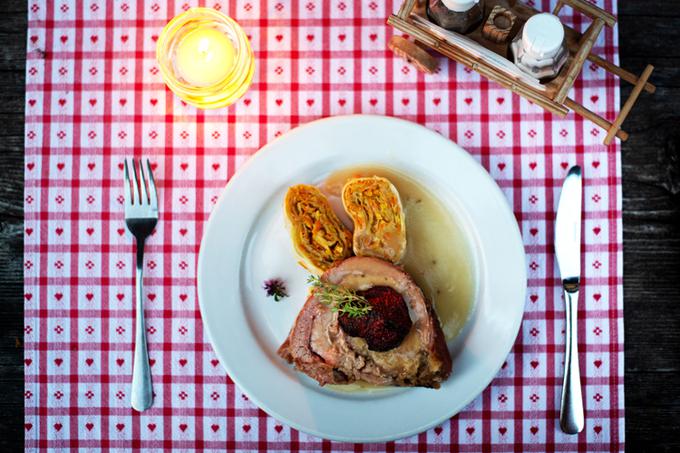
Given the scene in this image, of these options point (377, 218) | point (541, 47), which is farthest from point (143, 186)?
point (541, 47)

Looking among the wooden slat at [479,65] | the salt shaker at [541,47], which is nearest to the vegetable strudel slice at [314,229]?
the wooden slat at [479,65]

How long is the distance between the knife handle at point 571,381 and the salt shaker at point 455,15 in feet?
2.07

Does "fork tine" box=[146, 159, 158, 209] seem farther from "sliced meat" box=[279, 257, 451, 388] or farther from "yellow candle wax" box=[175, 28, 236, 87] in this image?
"sliced meat" box=[279, 257, 451, 388]

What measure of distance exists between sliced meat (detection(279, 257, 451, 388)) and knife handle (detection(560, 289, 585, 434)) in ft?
0.97

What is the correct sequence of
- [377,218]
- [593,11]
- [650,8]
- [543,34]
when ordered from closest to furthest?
1. [543,34]
2. [593,11]
3. [377,218]
4. [650,8]

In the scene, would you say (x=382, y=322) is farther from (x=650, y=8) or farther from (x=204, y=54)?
(x=650, y=8)

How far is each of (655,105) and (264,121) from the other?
924mm

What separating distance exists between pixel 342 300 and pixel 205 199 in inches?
17.3

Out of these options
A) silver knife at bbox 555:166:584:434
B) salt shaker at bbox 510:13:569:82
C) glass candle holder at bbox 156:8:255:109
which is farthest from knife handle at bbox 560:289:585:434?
glass candle holder at bbox 156:8:255:109

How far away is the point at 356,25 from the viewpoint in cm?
150

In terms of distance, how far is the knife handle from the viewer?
144cm

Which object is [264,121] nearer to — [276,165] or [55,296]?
[276,165]

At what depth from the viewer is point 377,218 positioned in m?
1.41

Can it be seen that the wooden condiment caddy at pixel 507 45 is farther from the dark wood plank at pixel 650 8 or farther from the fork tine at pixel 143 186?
the fork tine at pixel 143 186
